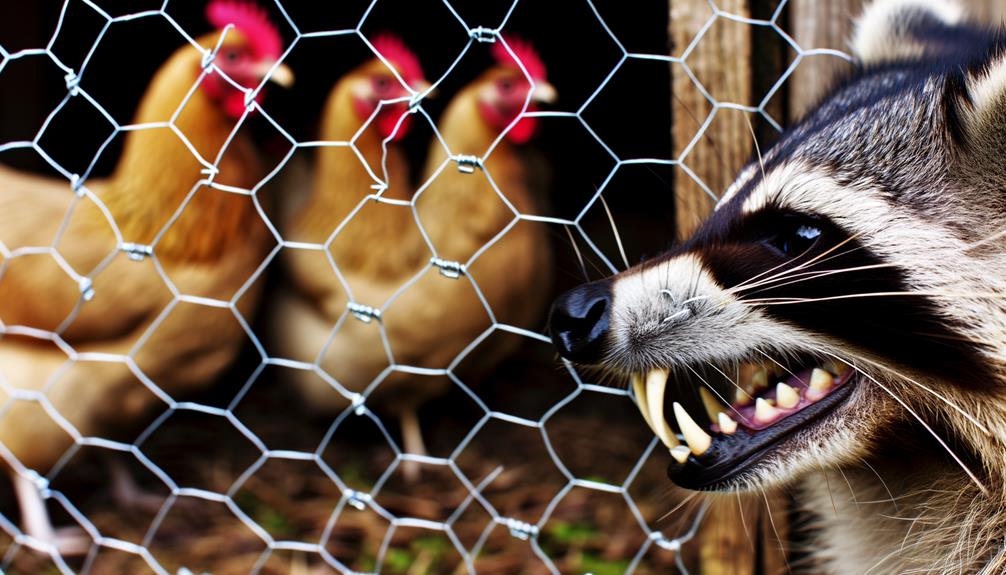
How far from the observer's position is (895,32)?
1350mm

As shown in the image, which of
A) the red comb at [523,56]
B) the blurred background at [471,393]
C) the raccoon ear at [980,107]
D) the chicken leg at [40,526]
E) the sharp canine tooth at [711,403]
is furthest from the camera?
the red comb at [523,56]

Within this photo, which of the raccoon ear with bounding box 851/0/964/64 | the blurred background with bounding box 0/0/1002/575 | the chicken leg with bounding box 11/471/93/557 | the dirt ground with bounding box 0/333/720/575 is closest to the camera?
the raccoon ear with bounding box 851/0/964/64

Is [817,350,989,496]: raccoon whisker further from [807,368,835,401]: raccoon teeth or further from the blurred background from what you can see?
the blurred background

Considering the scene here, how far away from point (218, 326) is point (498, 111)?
1.02 meters

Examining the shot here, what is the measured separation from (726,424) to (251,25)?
6.03ft

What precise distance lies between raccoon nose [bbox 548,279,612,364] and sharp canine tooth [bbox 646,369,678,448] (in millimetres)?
76

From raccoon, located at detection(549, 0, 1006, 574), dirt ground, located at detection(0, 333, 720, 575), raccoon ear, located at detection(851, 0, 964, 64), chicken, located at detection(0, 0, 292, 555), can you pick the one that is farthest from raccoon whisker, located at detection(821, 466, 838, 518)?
chicken, located at detection(0, 0, 292, 555)

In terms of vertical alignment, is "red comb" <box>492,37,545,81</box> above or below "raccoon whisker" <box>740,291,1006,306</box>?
below

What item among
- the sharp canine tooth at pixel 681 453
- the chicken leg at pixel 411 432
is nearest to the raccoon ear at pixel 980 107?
the sharp canine tooth at pixel 681 453

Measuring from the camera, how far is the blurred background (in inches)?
56.9

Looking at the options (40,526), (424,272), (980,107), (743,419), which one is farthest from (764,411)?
(40,526)

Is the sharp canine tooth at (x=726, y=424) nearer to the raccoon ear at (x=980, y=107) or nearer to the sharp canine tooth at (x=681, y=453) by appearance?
the sharp canine tooth at (x=681, y=453)

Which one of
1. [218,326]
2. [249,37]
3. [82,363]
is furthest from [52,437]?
[249,37]

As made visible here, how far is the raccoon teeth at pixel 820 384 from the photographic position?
1116mm
